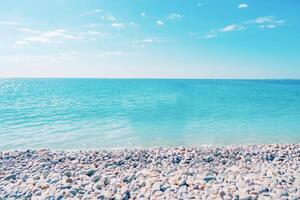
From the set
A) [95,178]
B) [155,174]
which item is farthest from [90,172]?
[155,174]

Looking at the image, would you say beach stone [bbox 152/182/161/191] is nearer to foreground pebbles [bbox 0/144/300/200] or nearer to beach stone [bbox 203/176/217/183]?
foreground pebbles [bbox 0/144/300/200]

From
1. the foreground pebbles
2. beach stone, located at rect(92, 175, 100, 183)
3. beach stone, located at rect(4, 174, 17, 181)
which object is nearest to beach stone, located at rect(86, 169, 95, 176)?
the foreground pebbles

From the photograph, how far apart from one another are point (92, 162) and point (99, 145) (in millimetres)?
3328

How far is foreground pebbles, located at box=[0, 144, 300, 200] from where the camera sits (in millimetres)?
6211

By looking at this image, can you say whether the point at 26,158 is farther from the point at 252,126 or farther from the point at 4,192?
the point at 252,126

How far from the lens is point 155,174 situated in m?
7.69

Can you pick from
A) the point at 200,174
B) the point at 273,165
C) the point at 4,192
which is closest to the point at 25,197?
the point at 4,192

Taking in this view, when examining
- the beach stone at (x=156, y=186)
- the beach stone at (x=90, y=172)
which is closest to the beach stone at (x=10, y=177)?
the beach stone at (x=90, y=172)

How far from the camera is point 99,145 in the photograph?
1255cm

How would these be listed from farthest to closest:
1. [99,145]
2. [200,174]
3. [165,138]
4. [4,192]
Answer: [165,138]
[99,145]
[200,174]
[4,192]

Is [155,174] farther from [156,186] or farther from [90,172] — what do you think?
[90,172]

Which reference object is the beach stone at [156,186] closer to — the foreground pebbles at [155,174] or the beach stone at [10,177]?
the foreground pebbles at [155,174]

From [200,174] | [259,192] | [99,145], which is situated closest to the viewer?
[259,192]

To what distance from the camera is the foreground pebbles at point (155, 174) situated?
621 cm
